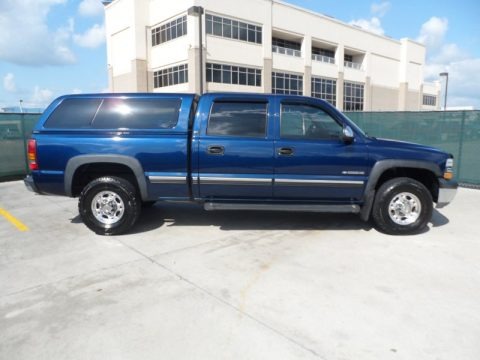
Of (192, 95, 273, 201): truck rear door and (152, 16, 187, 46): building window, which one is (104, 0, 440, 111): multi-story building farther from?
(192, 95, 273, 201): truck rear door

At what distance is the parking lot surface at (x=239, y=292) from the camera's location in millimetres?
2688

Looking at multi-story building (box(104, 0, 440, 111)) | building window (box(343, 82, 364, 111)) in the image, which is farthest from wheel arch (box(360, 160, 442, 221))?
building window (box(343, 82, 364, 111))

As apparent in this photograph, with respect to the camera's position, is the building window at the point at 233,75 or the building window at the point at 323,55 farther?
the building window at the point at 323,55

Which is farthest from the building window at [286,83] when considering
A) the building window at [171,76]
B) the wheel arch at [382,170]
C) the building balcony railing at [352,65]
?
the wheel arch at [382,170]

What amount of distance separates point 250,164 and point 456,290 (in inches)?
110

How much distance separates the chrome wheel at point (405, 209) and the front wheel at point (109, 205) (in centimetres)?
374

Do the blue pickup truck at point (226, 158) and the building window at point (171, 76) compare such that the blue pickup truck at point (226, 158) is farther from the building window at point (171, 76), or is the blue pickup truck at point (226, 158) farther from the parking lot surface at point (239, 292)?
the building window at point (171, 76)

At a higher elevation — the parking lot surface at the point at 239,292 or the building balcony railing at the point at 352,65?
the building balcony railing at the point at 352,65

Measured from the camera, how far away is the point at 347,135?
4910 millimetres

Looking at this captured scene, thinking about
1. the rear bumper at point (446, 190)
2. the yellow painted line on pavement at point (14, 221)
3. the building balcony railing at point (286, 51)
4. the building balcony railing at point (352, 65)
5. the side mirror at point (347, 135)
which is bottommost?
the yellow painted line on pavement at point (14, 221)

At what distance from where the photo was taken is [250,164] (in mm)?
5000

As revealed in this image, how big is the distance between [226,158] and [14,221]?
12.8 ft

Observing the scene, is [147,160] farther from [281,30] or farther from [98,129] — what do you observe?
[281,30]

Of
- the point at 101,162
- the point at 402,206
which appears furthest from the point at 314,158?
the point at 101,162
